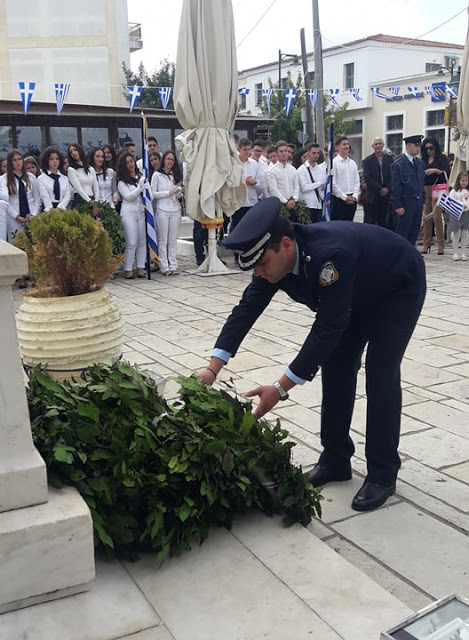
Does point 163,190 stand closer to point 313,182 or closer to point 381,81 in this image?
point 313,182

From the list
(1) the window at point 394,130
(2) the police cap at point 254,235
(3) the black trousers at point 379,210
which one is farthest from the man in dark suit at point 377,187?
(1) the window at point 394,130

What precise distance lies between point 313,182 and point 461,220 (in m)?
2.23

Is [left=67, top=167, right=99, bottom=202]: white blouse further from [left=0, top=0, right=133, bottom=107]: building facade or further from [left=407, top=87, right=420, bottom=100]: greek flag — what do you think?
[left=0, top=0, right=133, bottom=107]: building facade

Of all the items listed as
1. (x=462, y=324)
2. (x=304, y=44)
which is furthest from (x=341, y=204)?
(x=304, y=44)

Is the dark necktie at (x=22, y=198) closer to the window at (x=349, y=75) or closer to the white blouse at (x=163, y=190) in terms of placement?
the white blouse at (x=163, y=190)

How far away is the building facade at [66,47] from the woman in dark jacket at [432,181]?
2674 cm

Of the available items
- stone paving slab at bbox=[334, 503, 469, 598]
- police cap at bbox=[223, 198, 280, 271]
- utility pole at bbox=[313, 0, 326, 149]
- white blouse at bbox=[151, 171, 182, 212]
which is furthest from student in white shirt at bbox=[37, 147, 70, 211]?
utility pole at bbox=[313, 0, 326, 149]

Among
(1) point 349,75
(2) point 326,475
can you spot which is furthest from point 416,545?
(1) point 349,75

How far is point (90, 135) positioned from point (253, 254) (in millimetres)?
17901

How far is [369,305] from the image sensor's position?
3018mm

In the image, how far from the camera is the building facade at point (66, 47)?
35.2 m

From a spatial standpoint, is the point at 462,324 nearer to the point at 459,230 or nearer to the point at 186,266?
the point at 459,230

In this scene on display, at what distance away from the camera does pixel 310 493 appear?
2812 mm

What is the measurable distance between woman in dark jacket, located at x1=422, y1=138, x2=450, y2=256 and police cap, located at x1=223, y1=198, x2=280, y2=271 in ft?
28.4
